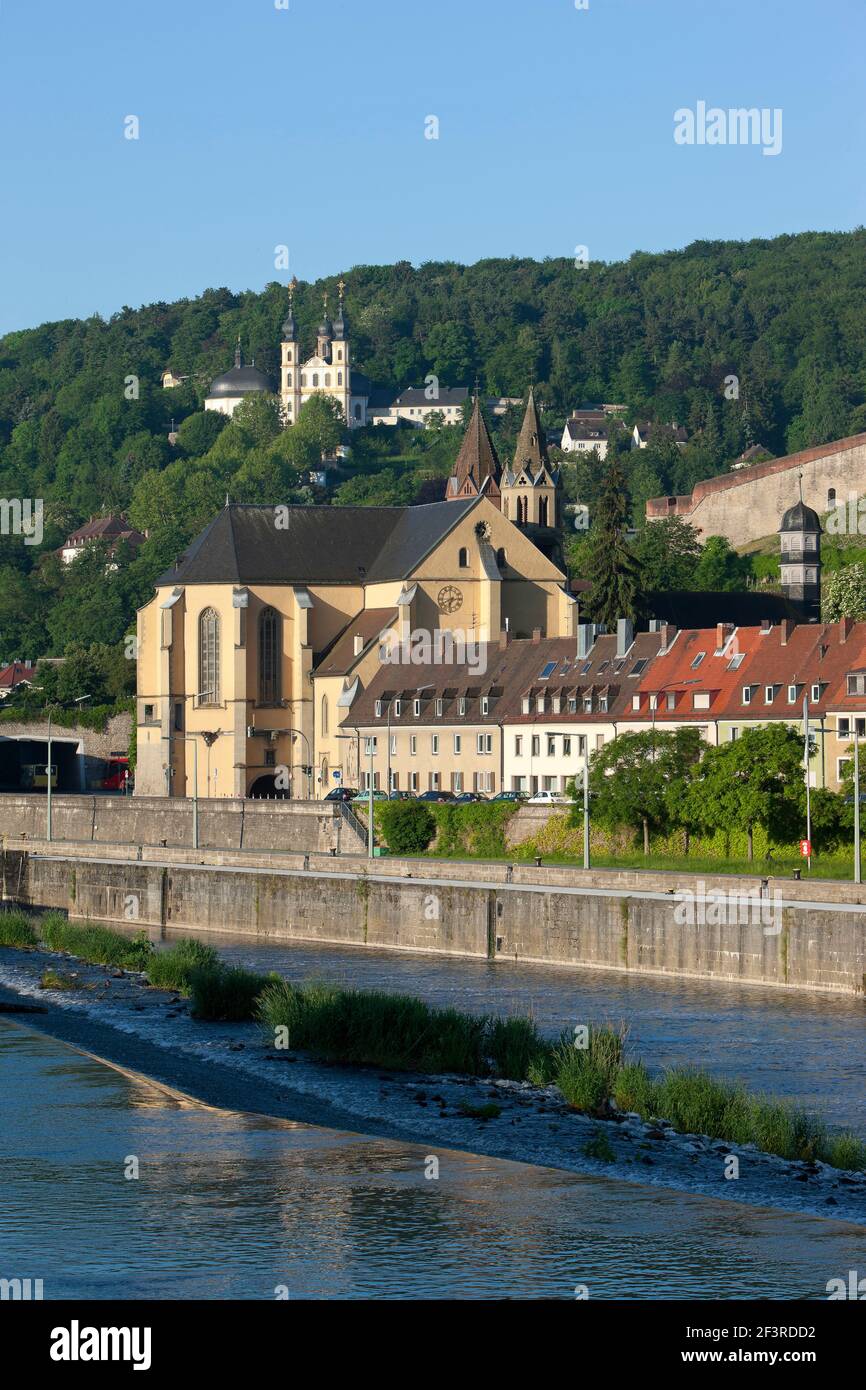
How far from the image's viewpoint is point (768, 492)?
142875 millimetres

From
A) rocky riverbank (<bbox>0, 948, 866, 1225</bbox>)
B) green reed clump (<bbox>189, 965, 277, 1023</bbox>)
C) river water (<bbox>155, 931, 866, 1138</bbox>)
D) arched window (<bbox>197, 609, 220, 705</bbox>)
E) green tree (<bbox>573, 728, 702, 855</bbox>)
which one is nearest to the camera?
rocky riverbank (<bbox>0, 948, 866, 1225</bbox>)

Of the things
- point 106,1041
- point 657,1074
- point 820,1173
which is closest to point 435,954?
point 106,1041

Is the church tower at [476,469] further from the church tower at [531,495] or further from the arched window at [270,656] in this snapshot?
the arched window at [270,656]

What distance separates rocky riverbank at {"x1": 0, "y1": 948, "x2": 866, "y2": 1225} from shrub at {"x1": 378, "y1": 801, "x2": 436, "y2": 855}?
3240cm

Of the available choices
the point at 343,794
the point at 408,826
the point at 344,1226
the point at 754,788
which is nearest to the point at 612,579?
the point at 343,794

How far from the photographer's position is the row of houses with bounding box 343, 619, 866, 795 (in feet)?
245

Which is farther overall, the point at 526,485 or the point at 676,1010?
the point at 526,485

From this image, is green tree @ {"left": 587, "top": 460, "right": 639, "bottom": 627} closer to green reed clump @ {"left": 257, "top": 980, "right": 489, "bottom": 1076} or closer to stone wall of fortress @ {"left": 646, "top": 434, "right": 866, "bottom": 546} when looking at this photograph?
stone wall of fortress @ {"left": 646, "top": 434, "right": 866, "bottom": 546}

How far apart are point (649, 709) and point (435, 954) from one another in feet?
80.6

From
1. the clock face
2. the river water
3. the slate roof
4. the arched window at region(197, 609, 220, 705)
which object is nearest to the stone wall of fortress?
the slate roof

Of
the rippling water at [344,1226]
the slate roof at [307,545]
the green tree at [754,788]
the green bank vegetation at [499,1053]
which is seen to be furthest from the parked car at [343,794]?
the rippling water at [344,1226]

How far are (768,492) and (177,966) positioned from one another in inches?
3852

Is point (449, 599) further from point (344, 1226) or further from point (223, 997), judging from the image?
point (344, 1226)

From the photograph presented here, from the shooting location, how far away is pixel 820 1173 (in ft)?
93.4
